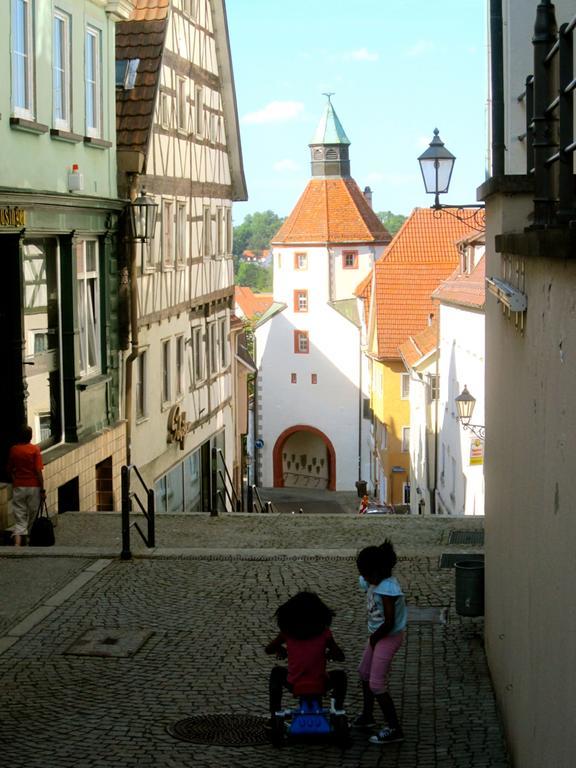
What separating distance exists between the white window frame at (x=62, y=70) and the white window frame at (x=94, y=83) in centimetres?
93

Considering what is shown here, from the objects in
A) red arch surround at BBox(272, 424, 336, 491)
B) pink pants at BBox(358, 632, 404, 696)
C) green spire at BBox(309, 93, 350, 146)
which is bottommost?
red arch surround at BBox(272, 424, 336, 491)

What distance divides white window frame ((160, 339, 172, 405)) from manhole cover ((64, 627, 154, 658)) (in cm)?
1502

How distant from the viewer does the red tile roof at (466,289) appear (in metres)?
28.9

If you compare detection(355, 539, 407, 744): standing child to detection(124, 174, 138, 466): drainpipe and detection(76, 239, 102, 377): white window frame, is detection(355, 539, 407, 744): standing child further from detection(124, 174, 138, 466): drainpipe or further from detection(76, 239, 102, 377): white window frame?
detection(124, 174, 138, 466): drainpipe

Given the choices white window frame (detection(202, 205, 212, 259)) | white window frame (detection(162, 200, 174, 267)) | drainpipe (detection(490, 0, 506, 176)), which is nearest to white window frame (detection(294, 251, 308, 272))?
white window frame (detection(202, 205, 212, 259))

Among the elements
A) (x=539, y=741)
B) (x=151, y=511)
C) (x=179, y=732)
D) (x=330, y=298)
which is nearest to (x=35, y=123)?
(x=151, y=511)

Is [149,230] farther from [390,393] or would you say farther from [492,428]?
[390,393]

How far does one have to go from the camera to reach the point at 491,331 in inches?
346

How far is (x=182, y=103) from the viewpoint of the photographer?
26000mm

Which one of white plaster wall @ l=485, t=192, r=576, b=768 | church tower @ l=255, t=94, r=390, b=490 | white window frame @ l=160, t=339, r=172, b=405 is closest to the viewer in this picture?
white plaster wall @ l=485, t=192, r=576, b=768

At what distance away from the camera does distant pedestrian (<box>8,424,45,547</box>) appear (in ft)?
47.9

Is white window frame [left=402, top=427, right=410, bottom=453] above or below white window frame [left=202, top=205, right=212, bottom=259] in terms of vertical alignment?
below

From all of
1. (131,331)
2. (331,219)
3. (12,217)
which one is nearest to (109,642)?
(12,217)

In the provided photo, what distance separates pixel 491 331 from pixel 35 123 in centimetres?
903
